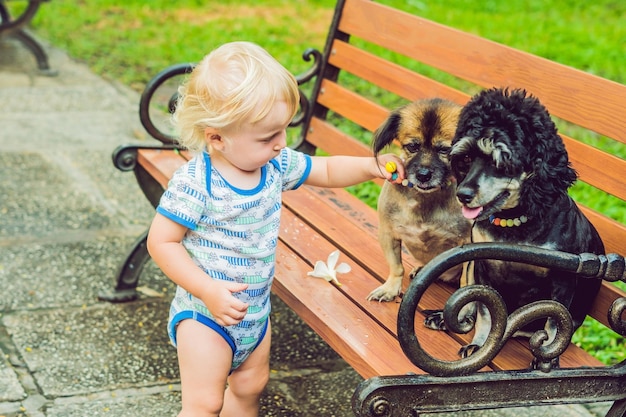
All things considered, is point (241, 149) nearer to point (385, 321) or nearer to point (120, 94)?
point (385, 321)

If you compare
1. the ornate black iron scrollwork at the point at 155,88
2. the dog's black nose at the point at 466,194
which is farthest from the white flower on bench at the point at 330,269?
the ornate black iron scrollwork at the point at 155,88

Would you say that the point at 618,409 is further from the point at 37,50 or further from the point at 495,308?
the point at 37,50

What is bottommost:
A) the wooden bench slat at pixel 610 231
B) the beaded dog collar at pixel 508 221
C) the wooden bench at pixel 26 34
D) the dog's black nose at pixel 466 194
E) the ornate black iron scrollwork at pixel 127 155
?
the wooden bench at pixel 26 34

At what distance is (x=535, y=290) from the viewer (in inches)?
103

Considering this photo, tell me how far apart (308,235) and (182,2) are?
7833 millimetres

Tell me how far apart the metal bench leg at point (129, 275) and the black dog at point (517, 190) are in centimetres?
200

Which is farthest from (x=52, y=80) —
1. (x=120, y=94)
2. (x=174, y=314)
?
(x=174, y=314)

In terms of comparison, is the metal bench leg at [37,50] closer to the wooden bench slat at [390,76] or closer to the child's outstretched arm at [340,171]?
the wooden bench slat at [390,76]

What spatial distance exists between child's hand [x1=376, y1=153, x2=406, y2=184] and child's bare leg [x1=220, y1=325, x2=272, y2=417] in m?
0.66

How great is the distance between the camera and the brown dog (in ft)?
9.45

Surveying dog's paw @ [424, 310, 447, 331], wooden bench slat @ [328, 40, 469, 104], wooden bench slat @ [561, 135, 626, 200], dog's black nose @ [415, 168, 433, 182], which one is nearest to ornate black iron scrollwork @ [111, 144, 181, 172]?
wooden bench slat @ [328, 40, 469, 104]

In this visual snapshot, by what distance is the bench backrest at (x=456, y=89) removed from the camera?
9.53ft

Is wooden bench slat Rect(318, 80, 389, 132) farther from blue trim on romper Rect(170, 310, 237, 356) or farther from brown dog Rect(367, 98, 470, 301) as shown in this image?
Result: blue trim on romper Rect(170, 310, 237, 356)

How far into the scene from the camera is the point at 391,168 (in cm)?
290
